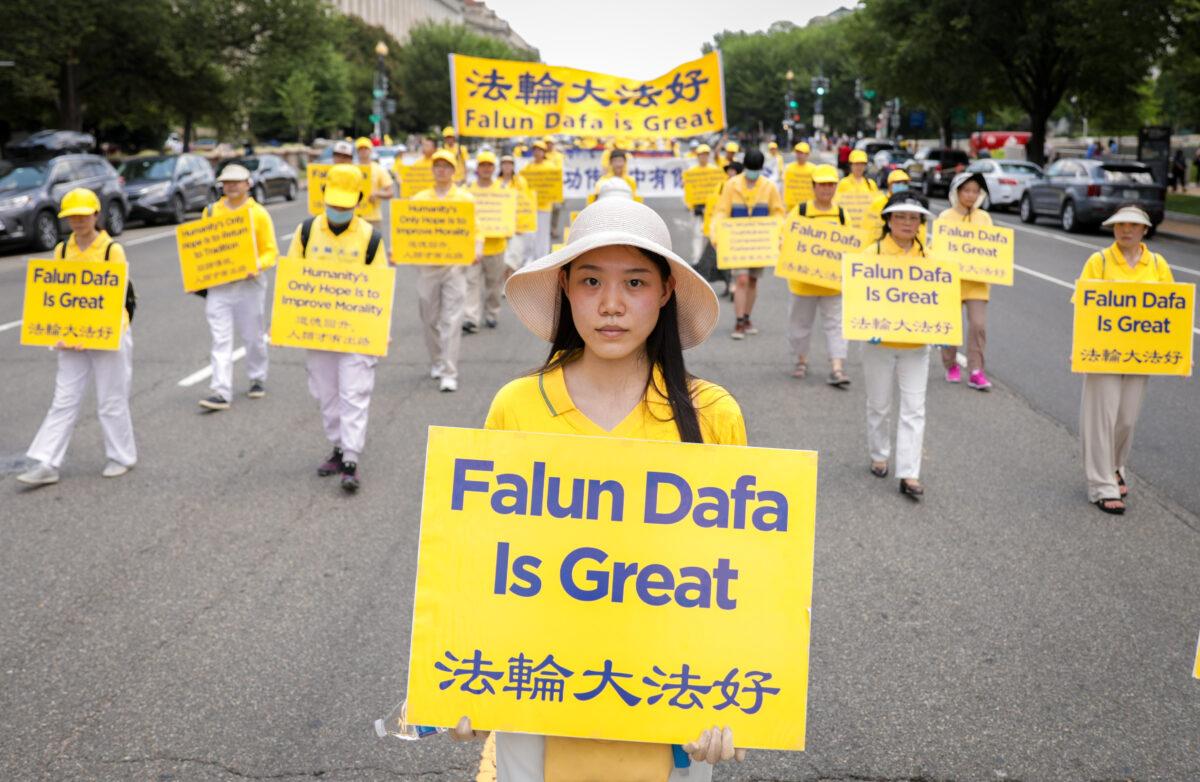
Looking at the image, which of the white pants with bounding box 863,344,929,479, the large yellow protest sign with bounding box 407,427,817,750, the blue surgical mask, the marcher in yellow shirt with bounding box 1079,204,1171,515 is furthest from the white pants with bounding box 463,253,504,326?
the large yellow protest sign with bounding box 407,427,817,750

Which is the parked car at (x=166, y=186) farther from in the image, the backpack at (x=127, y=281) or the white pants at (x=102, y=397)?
the white pants at (x=102, y=397)

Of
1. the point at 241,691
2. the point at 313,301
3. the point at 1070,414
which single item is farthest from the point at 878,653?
the point at 1070,414

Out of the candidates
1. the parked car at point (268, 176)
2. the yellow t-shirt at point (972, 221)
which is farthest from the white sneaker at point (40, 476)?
the parked car at point (268, 176)

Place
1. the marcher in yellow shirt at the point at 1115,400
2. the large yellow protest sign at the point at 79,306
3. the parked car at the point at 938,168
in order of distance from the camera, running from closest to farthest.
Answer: the marcher in yellow shirt at the point at 1115,400 < the large yellow protest sign at the point at 79,306 < the parked car at the point at 938,168

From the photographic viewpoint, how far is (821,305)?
396 inches

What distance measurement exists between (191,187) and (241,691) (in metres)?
25.6

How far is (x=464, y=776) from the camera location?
377 centimetres

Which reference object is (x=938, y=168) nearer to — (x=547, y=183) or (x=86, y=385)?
(x=547, y=183)

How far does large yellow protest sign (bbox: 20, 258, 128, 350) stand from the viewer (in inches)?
280

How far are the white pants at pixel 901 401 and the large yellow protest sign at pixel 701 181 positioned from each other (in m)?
7.73

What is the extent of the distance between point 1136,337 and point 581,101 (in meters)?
9.35

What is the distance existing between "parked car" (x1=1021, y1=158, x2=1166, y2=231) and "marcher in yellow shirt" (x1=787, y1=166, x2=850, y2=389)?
16520 mm

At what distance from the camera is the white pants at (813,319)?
991 cm

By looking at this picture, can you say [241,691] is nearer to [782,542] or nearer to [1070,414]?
[782,542]
